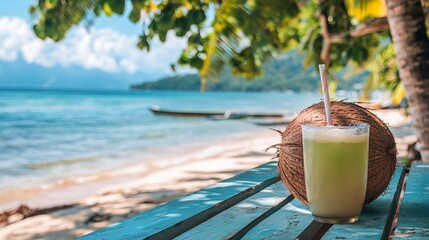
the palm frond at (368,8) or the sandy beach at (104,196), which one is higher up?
the palm frond at (368,8)

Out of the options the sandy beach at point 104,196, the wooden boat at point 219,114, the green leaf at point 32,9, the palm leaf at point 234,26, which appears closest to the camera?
the green leaf at point 32,9

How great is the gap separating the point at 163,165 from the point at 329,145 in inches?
308

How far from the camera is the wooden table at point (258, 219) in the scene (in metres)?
0.92

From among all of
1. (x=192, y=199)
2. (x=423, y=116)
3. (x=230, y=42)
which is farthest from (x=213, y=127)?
(x=192, y=199)

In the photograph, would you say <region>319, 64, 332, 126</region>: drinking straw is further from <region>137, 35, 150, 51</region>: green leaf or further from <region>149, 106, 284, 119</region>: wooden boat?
<region>149, 106, 284, 119</region>: wooden boat

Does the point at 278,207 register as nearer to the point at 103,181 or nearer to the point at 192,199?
the point at 192,199

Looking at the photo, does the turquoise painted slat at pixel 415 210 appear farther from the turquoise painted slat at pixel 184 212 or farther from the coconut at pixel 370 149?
the turquoise painted slat at pixel 184 212

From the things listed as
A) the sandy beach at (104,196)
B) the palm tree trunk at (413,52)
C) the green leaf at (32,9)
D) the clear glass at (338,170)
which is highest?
the green leaf at (32,9)

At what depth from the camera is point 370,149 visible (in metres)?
1.08

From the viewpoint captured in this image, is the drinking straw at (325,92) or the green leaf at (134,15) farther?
the green leaf at (134,15)

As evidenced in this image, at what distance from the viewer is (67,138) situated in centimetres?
1645

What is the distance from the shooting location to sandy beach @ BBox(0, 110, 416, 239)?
3967 mm

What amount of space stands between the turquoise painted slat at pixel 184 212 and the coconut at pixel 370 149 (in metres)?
0.15

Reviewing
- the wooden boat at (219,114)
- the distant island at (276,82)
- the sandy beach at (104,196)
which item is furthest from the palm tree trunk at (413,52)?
the distant island at (276,82)
